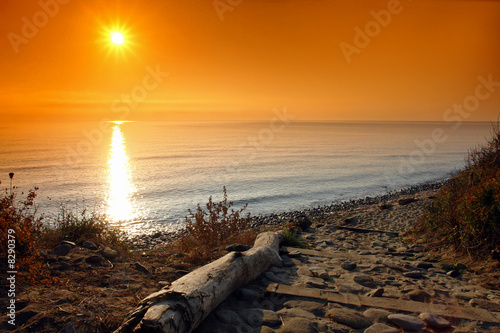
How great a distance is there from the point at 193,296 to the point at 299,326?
1.27 metres

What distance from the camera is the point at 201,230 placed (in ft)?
25.0

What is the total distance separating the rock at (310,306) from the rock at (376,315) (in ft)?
1.76

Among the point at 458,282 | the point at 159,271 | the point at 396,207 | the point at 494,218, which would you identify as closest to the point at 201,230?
the point at 159,271

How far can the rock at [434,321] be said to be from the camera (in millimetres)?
3583

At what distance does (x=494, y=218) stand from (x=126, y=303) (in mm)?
6185

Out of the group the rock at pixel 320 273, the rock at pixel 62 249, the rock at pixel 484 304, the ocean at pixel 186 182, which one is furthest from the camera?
the ocean at pixel 186 182

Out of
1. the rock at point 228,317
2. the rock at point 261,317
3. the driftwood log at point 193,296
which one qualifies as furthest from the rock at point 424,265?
the rock at point 228,317

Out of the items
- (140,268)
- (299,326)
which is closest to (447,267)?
(299,326)

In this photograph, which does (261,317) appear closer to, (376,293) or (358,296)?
(358,296)

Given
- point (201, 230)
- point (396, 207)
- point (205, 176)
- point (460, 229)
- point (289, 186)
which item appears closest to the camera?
point (460, 229)

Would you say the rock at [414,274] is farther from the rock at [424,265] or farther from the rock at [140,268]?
the rock at [140,268]

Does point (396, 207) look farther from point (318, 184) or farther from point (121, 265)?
point (121, 265)

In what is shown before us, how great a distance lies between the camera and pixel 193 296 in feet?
12.0

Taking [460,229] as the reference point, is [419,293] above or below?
below
